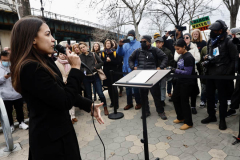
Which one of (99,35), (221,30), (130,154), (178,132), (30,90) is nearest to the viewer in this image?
(30,90)

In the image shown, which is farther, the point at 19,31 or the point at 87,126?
the point at 87,126

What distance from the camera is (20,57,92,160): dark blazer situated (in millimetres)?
1130

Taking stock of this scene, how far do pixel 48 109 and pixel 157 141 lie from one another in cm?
250

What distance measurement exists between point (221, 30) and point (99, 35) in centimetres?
3355

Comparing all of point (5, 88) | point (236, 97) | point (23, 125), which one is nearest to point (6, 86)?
point (5, 88)

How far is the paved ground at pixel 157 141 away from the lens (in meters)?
2.75

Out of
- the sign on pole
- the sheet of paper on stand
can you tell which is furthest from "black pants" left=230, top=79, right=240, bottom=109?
the sign on pole

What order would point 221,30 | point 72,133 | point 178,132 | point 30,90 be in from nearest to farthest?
point 30,90 < point 72,133 < point 221,30 < point 178,132

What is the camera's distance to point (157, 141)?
3.18 meters

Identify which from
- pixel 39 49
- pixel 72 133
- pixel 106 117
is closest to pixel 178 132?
pixel 106 117

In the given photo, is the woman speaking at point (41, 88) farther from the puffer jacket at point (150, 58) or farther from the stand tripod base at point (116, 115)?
the stand tripod base at point (116, 115)

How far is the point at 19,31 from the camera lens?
120 cm

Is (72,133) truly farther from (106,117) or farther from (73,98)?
(106,117)

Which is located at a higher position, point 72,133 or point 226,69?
point 226,69
